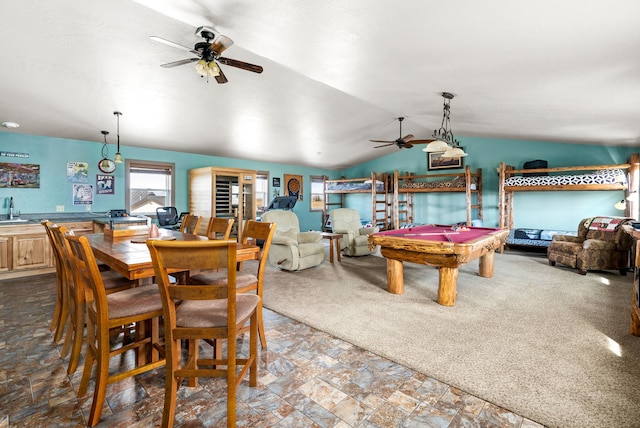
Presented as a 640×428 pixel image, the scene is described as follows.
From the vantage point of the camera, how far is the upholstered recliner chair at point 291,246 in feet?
16.4

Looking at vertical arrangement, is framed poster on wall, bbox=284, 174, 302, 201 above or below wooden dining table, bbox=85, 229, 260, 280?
above

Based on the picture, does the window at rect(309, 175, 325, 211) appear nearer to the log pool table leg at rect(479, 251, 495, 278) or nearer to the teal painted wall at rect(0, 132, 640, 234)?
the teal painted wall at rect(0, 132, 640, 234)

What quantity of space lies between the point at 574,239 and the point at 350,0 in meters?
5.75

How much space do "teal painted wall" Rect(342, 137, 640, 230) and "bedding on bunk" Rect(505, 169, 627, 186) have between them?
2.51 ft

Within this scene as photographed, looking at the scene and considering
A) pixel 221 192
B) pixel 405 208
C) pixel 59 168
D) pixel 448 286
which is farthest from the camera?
pixel 405 208

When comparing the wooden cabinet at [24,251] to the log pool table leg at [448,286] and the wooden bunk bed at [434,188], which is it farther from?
the wooden bunk bed at [434,188]

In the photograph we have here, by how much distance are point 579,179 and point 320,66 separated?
18.3ft

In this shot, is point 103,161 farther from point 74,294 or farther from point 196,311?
point 196,311

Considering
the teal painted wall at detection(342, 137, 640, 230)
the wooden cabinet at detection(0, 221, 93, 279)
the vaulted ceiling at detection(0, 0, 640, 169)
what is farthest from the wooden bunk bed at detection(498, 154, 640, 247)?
the wooden cabinet at detection(0, 221, 93, 279)

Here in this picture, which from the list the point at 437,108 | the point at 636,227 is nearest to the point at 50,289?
the point at 437,108

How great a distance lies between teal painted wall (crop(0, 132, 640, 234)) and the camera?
5258 millimetres

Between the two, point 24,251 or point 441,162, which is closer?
point 24,251

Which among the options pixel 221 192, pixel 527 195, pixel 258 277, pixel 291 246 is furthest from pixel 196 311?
pixel 527 195

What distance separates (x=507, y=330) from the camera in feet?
9.32
